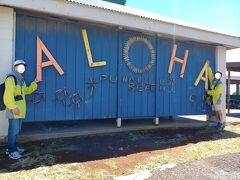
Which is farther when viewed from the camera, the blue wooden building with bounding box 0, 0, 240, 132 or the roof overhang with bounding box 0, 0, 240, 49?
the blue wooden building with bounding box 0, 0, 240, 132

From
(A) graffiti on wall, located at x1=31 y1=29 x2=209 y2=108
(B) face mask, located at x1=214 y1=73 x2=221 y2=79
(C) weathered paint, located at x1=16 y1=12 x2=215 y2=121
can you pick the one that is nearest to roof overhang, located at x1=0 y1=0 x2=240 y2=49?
(C) weathered paint, located at x1=16 y1=12 x2=215 y2=121

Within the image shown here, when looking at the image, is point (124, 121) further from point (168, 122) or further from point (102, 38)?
point (102, 38)

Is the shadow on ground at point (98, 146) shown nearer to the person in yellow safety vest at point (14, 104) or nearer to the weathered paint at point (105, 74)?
the person in yellow safety vest at point (14, 104)

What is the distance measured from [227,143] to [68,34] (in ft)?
16.6

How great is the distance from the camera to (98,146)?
24.1 feet

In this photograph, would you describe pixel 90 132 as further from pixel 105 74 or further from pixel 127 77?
pixel 127 77

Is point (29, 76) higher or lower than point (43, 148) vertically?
higher

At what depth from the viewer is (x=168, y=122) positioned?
420 inches

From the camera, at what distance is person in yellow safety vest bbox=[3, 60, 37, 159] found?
6.11 meters

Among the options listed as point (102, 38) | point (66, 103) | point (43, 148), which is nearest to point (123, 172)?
point (43, 148)

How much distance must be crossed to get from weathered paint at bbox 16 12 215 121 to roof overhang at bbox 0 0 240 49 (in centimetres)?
37

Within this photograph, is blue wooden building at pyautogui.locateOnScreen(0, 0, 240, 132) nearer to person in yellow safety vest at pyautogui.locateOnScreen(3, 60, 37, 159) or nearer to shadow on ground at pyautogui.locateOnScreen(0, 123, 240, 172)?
shadow on ground at pyautogui.locateOnScreen(0, 123, 240, 172)

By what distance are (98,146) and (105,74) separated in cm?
218

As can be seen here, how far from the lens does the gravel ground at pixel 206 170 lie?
570 centimetres
